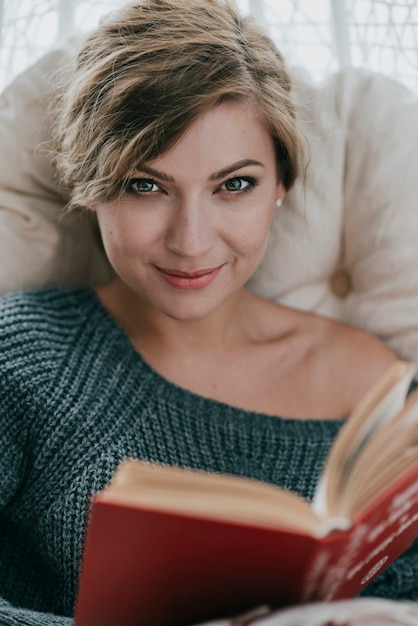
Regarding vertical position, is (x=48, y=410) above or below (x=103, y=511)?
below

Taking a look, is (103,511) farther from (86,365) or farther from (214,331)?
(214,331)

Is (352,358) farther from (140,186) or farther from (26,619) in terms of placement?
(26,619)

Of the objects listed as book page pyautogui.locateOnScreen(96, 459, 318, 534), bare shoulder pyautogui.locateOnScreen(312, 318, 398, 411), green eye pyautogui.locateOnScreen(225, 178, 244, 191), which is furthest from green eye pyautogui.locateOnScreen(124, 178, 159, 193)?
book page pyautogui.locateOnScreen(96, 459, 318, 534)

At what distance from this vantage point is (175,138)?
3.48 feet

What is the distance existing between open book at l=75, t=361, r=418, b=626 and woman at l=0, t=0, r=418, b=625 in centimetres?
34

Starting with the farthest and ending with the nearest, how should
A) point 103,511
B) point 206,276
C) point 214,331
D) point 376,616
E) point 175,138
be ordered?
point 214,331 < point 206,276 < point 175,138 < point 376,616 < point 103,511

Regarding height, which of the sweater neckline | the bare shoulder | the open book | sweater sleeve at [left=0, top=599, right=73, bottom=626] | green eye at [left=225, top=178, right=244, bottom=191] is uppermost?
green eye at [left=225, top=178, right=244, bottom=191]

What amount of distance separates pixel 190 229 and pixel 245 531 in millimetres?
526

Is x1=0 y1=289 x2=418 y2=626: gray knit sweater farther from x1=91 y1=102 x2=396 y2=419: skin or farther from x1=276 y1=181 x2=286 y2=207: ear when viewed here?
x1=276 y1=181 x2=286 y2=207: ear

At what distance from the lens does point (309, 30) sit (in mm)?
1483

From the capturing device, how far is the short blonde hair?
1.07 metres

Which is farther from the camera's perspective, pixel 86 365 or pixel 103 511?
pixel 86 365

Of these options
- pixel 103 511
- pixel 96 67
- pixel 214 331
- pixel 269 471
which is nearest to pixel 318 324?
pixel 214 331

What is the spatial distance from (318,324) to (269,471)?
0.34m
